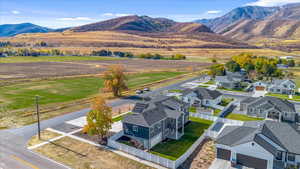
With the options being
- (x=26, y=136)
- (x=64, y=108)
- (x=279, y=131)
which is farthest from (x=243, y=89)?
(x=26, y=136)

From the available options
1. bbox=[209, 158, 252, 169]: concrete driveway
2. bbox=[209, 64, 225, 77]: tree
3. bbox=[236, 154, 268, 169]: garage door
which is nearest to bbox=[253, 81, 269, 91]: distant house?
bbox=[209, 64, 225, 77]: tree

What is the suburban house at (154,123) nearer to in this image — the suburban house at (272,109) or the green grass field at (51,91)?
the suburban house at (272,109)

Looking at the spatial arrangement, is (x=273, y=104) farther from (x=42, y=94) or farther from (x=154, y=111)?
(x=42, y=94)

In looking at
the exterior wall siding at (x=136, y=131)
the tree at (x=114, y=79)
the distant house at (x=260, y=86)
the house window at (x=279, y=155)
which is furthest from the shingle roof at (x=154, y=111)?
the distant house at (x=260, y=86)

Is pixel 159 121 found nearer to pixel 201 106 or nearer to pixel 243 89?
pixel 201 106

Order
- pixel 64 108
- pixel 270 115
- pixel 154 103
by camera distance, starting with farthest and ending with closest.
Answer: pixel 64 108, pixel 270 115, pixel 154 103

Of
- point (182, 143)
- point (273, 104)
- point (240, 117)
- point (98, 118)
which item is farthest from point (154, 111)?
point (273, 104)
